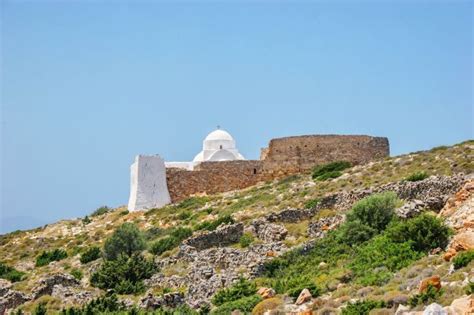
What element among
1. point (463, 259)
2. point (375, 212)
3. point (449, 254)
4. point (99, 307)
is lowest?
point (463, 259)

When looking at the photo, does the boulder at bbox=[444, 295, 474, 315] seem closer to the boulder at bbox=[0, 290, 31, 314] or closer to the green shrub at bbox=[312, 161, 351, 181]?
the boulder at bbox=[0, 290, 31, 314]

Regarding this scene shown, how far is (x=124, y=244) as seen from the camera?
94.6 ft

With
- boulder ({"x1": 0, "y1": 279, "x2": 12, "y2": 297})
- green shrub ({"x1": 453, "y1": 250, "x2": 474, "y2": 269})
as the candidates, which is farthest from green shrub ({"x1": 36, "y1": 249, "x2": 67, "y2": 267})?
green shrub ({"x1": 453, "y1": 250, "x2": 474, "y2": 269})

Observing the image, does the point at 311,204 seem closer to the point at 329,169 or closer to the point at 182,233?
the point at 182,233

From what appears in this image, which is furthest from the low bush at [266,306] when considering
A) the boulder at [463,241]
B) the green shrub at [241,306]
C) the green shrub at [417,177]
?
the green shrub at [417,177]

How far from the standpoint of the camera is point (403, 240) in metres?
19.8

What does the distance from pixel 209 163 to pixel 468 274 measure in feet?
92.7

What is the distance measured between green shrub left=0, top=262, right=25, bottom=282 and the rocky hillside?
7cm

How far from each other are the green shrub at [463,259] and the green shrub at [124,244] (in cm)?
1432

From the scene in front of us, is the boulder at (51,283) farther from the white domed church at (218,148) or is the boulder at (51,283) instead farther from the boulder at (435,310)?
the white domed church at (218,148)

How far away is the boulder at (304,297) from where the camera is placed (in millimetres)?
17139

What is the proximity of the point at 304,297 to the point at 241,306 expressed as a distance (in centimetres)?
157

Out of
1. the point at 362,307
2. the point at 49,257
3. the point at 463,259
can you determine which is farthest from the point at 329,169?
the point at 362,307

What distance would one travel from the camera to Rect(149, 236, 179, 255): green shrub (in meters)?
28.1
